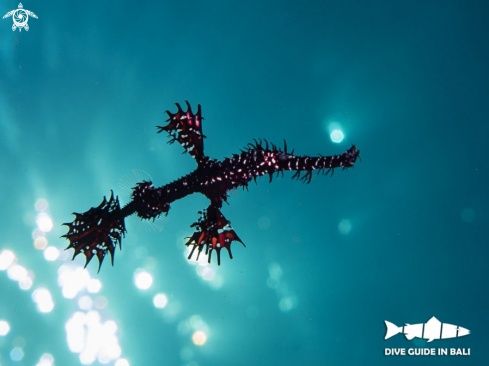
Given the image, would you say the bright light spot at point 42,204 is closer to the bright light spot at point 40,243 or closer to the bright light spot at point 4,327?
the bright light spot at point 40,243

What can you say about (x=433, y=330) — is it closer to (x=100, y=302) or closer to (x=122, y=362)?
(x=122, y=362)

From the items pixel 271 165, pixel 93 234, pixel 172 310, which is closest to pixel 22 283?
pixel 172 310

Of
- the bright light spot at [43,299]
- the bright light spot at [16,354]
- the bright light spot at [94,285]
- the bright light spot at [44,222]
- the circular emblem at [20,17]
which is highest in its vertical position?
the circular emblem at [20,17]

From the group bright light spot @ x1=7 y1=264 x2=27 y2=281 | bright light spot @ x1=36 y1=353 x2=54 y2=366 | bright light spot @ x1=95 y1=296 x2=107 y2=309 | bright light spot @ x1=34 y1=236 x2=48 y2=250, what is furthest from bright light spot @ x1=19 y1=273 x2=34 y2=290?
bright light spot @ x1=36 y1=353 x2=54 y2=366

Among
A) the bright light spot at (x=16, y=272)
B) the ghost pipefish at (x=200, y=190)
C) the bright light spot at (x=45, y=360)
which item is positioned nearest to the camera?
the ghost pipefish at (x=200, y=190)

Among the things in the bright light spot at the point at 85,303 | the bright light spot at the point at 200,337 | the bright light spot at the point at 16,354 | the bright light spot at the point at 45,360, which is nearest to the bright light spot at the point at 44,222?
the bright light spot at the point at 85,303

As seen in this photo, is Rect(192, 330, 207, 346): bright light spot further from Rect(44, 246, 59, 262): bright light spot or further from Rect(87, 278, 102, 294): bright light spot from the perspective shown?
Rect(44, 246, 59, 262): bright light spot
